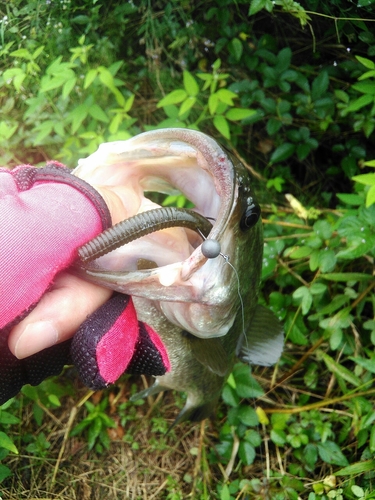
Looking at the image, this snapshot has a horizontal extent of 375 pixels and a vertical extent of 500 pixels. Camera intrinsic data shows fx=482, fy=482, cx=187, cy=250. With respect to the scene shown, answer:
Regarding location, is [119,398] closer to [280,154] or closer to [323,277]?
[323,277]

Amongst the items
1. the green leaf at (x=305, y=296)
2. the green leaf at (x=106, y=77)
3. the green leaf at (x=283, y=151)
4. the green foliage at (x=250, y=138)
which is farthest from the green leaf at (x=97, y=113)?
the green leaf at (x=305, y=296)

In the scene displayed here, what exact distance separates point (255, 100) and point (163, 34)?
0.62 metres

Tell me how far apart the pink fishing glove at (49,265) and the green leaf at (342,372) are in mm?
1289

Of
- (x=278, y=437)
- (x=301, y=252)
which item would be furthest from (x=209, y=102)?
Answer: (x=278, y=437)

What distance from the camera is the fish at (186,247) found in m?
1.26

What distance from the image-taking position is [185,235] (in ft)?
4.92

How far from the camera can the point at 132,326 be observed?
4.42ft

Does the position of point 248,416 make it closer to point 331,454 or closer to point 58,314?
point 331,454

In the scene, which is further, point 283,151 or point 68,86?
point 283,151

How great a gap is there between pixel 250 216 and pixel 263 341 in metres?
0.73

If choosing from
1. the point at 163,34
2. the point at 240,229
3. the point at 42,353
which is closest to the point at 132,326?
the point at 42,353

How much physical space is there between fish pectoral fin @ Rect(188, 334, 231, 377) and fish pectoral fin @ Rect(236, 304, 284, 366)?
0.23 metres

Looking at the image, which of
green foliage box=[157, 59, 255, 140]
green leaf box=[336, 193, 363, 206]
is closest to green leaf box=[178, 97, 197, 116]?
green foliage box=[157, 59, 255, 140]

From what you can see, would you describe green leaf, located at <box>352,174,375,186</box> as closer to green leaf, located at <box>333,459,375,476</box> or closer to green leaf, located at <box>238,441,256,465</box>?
green leaf, located at <box>333,459,375,476</box>
